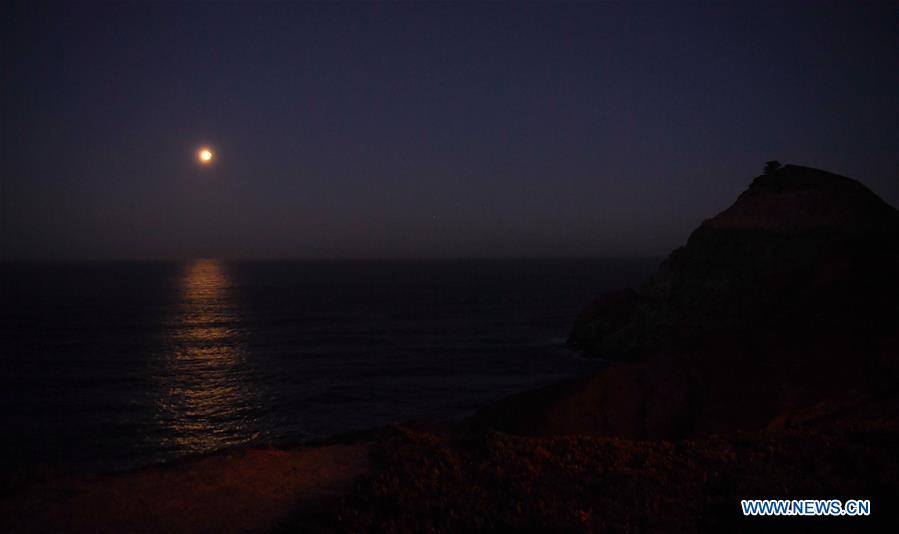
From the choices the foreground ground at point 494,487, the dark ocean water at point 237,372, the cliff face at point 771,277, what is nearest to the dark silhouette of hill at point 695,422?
the foreground ground at point 494,487

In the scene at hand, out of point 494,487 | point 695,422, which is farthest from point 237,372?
point 494,487

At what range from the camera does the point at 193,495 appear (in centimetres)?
1012

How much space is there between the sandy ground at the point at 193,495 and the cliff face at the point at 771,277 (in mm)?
23409

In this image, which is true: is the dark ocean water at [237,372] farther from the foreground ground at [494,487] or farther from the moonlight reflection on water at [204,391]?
the foreground ground at [494,487]

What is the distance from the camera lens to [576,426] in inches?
864

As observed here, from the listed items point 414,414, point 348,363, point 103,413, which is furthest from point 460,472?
point 348,363

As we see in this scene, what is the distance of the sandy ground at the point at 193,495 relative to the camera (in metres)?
9.02

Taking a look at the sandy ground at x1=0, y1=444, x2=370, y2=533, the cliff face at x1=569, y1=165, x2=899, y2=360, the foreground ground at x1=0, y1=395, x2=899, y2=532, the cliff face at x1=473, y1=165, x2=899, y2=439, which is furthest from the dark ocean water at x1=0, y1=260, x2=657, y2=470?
the foreground ground at x1=0, y1=395, x2=899, y2=532

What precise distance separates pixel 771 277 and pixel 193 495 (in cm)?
4677

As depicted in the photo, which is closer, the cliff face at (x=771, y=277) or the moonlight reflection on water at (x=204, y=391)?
the cliff face at (x=771, y=277)

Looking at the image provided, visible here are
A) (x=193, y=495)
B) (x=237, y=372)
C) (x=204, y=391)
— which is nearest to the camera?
(x=193, y=495)

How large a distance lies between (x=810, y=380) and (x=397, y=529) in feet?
77.5

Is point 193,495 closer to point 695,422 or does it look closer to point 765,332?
point 695,422

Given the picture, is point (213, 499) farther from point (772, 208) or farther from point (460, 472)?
point (772, 208)
